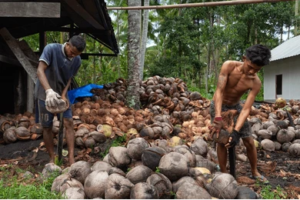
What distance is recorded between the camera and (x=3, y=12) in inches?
179

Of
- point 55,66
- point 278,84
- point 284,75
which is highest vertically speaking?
point 284,75

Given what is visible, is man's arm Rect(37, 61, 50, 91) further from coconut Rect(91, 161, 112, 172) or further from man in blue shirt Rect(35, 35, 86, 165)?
coconut Rect(91, 161, 112, 172)

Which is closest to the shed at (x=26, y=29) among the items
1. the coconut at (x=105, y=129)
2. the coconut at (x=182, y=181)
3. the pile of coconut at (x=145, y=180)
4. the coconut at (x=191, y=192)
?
the coconut at (x=105, y=129)

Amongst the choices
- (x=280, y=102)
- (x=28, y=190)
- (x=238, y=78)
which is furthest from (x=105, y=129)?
(x=280, y=102)

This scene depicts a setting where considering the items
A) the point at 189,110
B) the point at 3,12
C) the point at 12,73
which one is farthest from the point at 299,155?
the point at 12,73

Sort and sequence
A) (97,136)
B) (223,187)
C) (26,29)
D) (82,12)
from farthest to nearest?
(26,29) → (82,12) → (97,136) → (223,187)

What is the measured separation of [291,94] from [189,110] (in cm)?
1085

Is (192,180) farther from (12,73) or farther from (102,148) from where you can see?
(12,73)

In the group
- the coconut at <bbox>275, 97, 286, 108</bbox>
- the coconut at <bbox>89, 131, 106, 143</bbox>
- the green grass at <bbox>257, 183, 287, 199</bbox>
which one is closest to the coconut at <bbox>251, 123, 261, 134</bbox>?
the coconut at <bbox>275, 97, 286, 108</bbox>

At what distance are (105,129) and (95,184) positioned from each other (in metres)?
2.57

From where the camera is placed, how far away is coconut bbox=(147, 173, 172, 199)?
266 cm

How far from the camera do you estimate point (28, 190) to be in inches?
117

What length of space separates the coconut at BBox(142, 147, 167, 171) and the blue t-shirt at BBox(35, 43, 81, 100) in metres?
1.73

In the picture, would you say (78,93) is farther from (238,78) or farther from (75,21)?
(238,78)
